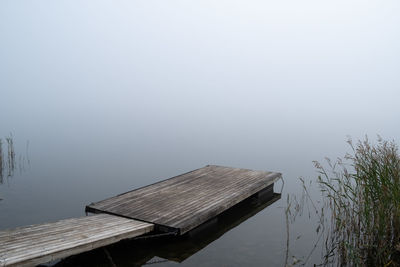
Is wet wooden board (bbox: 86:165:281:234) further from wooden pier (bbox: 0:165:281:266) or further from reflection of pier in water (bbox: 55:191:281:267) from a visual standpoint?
reflection of pier in water (bbox: 55:191:281:267)

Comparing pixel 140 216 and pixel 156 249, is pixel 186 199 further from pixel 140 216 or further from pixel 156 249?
pixel 156 249

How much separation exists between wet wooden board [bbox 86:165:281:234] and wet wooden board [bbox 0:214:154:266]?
272 millimetres

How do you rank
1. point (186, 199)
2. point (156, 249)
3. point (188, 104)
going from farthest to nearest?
1. point (188, 104)
2. point (186, 199)
3. point (156, 249)

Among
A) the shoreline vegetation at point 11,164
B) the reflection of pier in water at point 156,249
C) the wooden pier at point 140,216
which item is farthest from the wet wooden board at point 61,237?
the shoreline vegetation at point 11,164

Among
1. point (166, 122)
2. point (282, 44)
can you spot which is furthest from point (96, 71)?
point (166, 122)

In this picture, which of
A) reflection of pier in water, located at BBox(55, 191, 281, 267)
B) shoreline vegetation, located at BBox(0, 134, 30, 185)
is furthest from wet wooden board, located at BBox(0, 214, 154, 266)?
shoreline vegetation, located at BBox(0, 134, 30, 185)

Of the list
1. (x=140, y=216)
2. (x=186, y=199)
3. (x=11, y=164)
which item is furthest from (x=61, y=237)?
(x=11, y=164)

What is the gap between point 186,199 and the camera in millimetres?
5492

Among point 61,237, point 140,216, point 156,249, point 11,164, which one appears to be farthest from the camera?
point 11,164

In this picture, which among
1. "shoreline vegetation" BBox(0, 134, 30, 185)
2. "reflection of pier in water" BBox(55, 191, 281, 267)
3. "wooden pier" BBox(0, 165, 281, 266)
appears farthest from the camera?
"shoreline vegetation" BBox(0, 134, 30, 185)

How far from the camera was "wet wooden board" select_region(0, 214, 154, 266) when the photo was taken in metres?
3.27

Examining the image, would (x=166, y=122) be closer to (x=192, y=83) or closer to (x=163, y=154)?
(x=163, y=154)

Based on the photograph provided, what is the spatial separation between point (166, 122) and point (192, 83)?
4440 cm

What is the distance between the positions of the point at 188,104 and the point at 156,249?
33.1 metres
